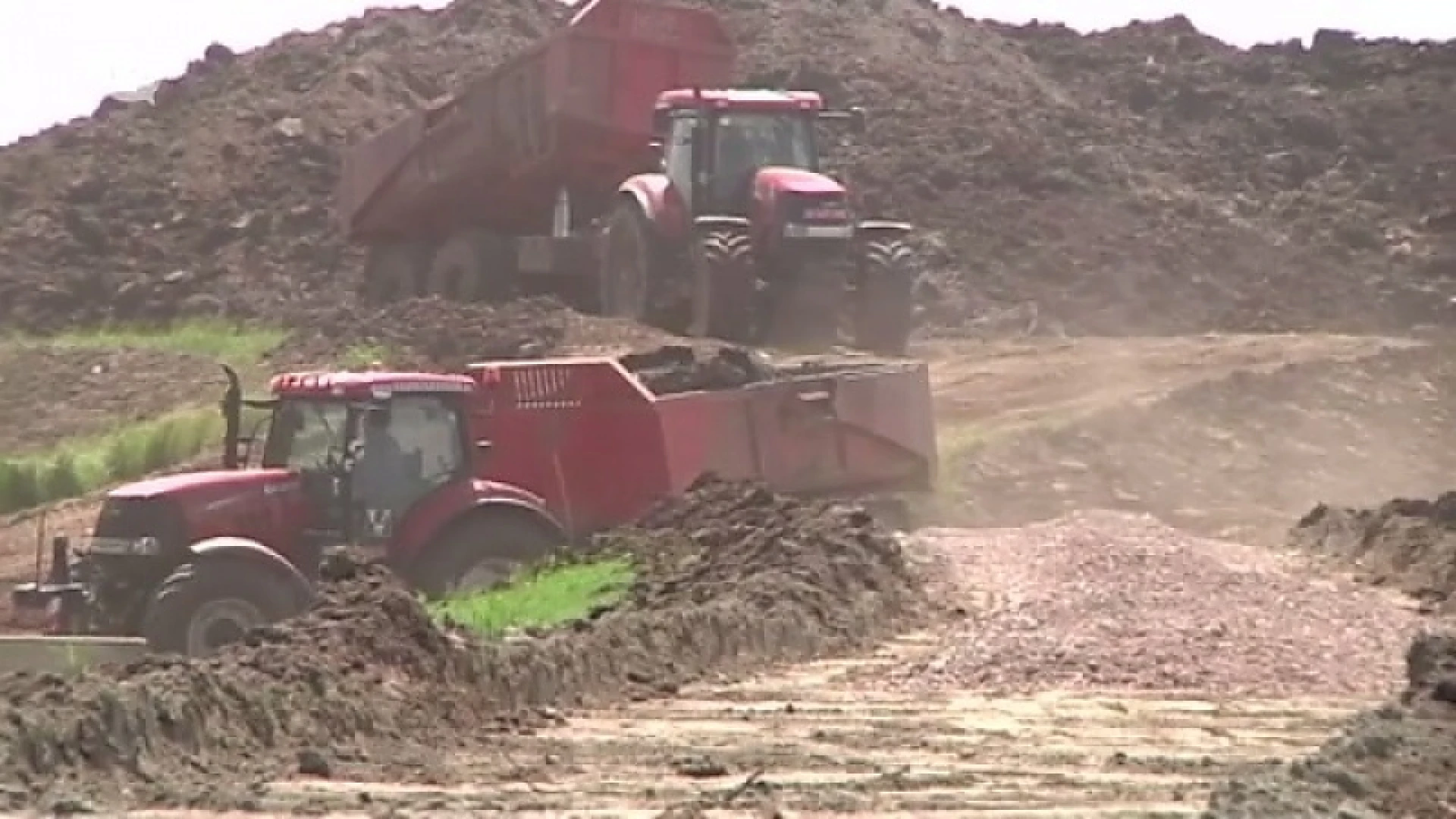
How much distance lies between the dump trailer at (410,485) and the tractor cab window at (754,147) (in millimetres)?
6329

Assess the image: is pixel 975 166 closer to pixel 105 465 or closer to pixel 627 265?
pixel 627 265

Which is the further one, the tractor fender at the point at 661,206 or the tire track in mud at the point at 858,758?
the tractor fender at the point at 661,206

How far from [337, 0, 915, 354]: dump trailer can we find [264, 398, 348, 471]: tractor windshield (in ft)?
29.9

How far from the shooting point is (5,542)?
2288cm

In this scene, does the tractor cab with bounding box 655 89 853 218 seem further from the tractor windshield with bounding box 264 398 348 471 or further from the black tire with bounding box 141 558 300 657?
the black tire with bounding box 141 558 300 657

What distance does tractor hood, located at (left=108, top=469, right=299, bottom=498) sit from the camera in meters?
15.1

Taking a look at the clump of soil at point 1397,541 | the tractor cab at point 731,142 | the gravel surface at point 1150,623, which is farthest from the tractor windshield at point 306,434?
the tractor cab at point 731,142

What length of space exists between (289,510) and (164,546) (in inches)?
30.6

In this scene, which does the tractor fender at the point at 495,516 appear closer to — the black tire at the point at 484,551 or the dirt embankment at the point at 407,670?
the black tire at the point at 484,551

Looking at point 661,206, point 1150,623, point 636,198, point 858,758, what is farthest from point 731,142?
point 858,758

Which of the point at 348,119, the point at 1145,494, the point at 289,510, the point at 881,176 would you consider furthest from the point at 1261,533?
the point at 348,119

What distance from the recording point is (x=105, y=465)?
83.8ft

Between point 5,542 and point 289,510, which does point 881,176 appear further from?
point 289,510

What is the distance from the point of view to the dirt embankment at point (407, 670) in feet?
29.9
